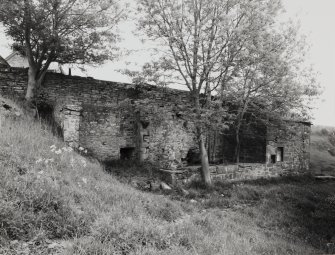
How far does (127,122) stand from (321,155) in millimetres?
16202

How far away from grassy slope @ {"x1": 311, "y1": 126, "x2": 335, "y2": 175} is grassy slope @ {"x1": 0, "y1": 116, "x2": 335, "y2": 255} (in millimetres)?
10275

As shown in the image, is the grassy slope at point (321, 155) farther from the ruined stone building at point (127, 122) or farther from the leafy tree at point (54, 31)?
the leafy tree at point (54, 31)

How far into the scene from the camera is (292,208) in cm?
→ 827

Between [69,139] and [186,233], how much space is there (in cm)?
585

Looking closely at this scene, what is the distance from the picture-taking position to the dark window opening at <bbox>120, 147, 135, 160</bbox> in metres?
11.7

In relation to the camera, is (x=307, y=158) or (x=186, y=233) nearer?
(x=186, y=233)

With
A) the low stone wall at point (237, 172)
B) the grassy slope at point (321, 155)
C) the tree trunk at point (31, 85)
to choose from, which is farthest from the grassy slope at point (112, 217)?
the grassy slope at point (321, 155)

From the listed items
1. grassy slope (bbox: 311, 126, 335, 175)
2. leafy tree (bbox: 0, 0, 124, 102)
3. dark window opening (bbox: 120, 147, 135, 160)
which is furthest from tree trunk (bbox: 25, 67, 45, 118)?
grassy slope (bbox: 311, 126, 335, 175)

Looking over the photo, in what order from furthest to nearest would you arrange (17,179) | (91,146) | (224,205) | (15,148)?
(91,146), (224,205), (15,148), (17,179)

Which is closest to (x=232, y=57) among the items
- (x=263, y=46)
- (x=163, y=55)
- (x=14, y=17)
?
(x=263, y=46)

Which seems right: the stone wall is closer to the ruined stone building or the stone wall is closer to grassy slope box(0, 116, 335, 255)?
the ruined stone building

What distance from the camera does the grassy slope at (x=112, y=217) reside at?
3740 mm

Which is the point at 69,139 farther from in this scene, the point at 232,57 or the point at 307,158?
the point at 307,158

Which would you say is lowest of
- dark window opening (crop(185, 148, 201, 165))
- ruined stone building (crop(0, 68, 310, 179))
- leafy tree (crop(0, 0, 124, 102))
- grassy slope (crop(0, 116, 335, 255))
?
grassy slope (crop(0, 116, 335, 255))
